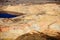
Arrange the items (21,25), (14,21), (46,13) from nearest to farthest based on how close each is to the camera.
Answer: (21,25) → (14,21) → (46,13)

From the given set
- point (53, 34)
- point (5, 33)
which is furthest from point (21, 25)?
point (53, 34)

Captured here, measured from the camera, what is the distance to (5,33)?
4.39ft

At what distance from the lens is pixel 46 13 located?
1875mm

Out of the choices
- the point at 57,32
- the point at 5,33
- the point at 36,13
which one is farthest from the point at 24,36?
the point at 36,13

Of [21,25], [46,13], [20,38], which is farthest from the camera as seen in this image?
[46,13]

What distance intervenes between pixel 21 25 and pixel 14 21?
16cm

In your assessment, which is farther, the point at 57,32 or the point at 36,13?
the point at 36,13

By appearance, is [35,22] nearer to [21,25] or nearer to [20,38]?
[21,25]

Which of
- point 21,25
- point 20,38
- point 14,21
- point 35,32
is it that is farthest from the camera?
point 14,21

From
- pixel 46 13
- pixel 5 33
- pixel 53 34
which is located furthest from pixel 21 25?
pixel 46 13

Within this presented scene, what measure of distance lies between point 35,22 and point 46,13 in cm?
36

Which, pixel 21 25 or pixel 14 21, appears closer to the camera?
pixel 21 25

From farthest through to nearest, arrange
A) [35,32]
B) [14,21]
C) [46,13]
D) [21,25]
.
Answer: [46,13] → [14,21] → [21,25] → [35,32]

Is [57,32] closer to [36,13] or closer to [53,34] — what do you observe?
[53,34]
